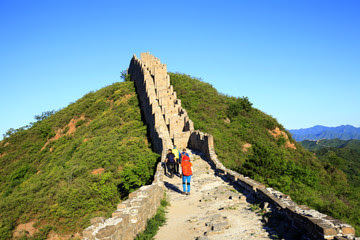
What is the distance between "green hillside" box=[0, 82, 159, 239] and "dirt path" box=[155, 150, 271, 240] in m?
3.71

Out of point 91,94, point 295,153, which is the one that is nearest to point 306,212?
point 295,153

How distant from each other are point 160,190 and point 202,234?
2.94m

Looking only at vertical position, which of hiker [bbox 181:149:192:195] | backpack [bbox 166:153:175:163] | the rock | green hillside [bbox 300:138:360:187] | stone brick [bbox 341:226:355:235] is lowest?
green hillside [bbox 300:138:360:187]

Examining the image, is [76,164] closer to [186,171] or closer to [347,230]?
[186,171]

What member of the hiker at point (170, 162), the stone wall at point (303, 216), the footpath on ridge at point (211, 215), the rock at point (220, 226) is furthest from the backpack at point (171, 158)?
the rock at point (220, 226)

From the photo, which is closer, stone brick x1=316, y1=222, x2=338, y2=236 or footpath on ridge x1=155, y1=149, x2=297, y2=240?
stone brick x1=316, y1=222, x2=338, y2=236

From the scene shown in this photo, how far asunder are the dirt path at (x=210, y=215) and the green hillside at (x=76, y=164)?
3.71m

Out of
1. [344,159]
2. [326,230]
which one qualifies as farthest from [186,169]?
[344,159]

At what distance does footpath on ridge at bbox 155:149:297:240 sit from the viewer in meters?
6.38

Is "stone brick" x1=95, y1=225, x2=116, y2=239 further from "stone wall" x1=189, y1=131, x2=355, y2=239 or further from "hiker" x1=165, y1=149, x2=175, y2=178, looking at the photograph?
"hiker" x1=165, y1=149, x2=175, y2=178

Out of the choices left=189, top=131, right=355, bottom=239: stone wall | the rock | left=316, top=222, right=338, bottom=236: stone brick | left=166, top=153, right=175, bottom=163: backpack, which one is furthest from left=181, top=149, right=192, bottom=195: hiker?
left=316, top=222, right=338, bottom=236: stone brick

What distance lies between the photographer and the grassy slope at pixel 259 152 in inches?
556

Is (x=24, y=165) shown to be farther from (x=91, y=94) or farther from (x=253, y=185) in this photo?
(x=253, y=185)

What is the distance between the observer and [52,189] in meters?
18.9
